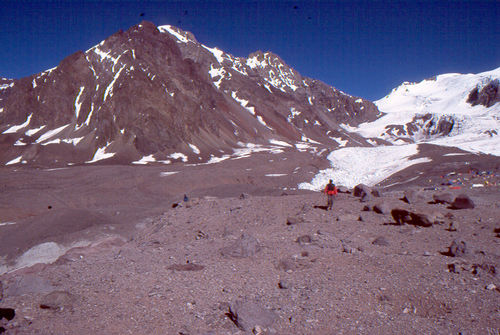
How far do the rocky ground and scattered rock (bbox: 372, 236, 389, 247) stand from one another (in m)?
0.02

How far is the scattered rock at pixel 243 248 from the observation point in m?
7.35

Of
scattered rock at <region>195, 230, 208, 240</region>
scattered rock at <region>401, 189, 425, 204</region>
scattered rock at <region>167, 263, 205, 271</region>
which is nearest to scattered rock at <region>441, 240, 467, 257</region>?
scattered rock at <region>167, 263, 205, 271</region>

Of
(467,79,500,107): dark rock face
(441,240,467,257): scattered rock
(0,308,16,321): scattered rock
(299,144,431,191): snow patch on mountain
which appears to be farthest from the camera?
(467,79,500,107): dark rock face

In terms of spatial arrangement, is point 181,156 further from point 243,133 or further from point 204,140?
point 243,133

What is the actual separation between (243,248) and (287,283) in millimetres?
1765

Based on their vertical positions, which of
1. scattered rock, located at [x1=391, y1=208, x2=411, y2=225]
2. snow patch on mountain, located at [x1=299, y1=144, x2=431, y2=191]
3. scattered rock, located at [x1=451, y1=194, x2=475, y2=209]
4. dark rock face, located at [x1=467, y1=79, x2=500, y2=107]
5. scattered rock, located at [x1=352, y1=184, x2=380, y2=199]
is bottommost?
scattered rock, located at [x1=391, y1=208, x2=411, y2=225]

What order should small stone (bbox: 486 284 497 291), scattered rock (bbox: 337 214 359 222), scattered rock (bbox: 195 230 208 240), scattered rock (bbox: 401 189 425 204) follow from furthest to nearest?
scattered rock (bbox: 401 189 425 204) < scattered rock (bbox: 337 214 359 222) < scattered rock (bbox: 195 230 208 240) < small stone (bbox: 486 284 497 291)

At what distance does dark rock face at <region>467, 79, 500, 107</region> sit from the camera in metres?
175

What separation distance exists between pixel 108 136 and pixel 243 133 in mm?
37233

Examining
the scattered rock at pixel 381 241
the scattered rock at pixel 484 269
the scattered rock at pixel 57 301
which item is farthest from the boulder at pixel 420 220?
the scattered rock at pixel 57 301

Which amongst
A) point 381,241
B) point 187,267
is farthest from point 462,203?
point 187,267

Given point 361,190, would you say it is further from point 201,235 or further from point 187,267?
point 187,267

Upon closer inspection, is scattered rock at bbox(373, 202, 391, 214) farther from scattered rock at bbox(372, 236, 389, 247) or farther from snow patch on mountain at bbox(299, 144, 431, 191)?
snow patch on mountain at bbox(299, 144, 431, 191)

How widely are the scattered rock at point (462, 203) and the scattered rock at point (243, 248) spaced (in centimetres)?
691
